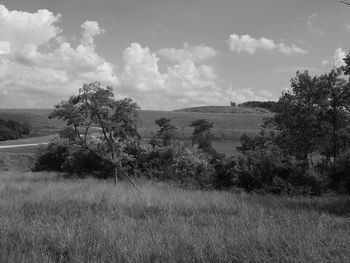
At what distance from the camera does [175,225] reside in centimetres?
671

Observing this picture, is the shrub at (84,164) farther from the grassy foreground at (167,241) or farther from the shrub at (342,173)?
the grassy foreground at (167,241)

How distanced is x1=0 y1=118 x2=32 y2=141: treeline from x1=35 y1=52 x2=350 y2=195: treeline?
44.7 meters

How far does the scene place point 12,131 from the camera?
247 ft

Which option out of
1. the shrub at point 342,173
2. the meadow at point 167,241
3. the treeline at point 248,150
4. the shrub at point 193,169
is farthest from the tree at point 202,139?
the meadow at point 167,241

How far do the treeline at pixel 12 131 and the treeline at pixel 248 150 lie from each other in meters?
44.7

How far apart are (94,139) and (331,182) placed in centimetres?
1354

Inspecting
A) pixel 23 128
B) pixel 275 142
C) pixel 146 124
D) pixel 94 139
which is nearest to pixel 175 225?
pixel 94 139

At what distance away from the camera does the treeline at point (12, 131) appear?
72812 millimetres

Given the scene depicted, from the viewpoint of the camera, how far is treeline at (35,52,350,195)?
59.0ft

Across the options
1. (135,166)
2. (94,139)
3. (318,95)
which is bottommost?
(135,166)

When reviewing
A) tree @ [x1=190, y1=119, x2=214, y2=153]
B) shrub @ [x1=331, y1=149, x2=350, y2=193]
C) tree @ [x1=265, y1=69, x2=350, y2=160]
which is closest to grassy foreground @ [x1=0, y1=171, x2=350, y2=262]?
shrub @ [x1=331, y1=149, x2=350, y2=193]

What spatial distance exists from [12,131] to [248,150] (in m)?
62.2

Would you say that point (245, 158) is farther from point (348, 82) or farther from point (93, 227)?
point (93, 227)

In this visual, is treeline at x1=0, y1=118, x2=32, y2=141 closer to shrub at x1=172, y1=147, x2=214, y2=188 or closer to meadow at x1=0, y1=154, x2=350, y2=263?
shrub at x1=172, y1=147, x2=214, y2=188
